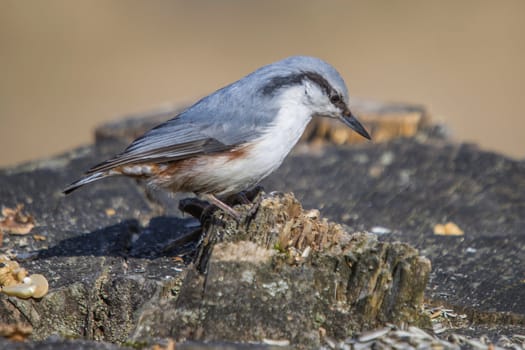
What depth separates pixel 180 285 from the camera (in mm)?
3268

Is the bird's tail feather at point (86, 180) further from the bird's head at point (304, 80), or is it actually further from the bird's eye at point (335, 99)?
the bird's eye at point (335, 99)

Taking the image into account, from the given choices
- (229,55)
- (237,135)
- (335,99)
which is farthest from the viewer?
(229,55)

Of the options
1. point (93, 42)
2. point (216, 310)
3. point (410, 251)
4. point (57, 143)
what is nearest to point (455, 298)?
point (410, 251)

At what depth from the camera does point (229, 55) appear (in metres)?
10.5

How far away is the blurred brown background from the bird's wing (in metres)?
5.16

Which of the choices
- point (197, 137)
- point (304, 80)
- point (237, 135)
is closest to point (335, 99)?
point (304, 80)

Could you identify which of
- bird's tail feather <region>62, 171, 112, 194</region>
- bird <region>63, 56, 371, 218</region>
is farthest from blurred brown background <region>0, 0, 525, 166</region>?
bird <region>63, 56, 371, 218</region>

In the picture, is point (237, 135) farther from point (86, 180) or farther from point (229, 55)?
point (229, 55)

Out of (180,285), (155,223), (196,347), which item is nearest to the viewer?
(196,347)

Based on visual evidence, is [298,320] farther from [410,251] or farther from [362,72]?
[362,72]

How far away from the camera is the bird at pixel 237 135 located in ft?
12.4

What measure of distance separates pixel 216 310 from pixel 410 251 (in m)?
0.77

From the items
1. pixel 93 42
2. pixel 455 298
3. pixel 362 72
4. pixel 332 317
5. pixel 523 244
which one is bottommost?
pixel 332 317

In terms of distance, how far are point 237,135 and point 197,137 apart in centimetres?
21
